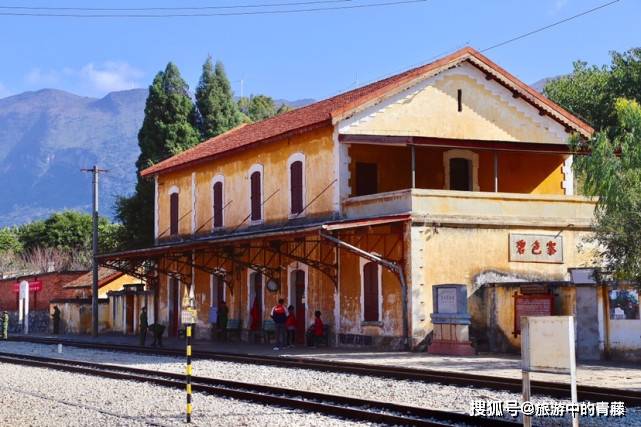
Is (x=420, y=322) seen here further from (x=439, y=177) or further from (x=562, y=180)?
(x=562, y=180)

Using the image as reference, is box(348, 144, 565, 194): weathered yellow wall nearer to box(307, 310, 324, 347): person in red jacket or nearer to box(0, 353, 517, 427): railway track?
box(307, 310, 324, 347): person in red jacket

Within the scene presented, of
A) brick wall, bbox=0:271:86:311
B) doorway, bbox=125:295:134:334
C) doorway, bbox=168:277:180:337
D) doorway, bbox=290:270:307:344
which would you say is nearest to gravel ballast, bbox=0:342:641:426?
doorway, bbox=290:270:307:344

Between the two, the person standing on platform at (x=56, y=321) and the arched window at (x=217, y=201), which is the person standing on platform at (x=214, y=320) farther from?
the person standing on platform at (x=56, y=321)

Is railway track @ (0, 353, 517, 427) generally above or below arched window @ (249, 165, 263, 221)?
below

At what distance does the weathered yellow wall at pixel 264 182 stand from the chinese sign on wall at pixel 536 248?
5758 mm

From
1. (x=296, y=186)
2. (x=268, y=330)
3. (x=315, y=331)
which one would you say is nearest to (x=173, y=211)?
(x=296, y=186)

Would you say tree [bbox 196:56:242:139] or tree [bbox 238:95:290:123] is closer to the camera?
tree [bbox 196:56:242:139]

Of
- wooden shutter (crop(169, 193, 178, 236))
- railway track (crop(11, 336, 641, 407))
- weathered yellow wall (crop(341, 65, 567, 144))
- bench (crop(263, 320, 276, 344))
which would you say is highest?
weathered yellow wall (crop(341, 65, 567, 144))

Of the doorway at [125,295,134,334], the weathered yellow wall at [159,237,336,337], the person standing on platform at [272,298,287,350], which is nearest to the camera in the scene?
the person standing on platform at [272,298,287,350]

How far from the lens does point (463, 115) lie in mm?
32938

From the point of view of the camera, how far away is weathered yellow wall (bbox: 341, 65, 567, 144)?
31.8m

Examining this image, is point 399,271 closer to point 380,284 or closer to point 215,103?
point 380,284

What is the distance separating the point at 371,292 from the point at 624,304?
28.4 ft

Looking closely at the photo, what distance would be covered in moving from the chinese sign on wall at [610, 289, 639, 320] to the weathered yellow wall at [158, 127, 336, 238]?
34.8 ft
